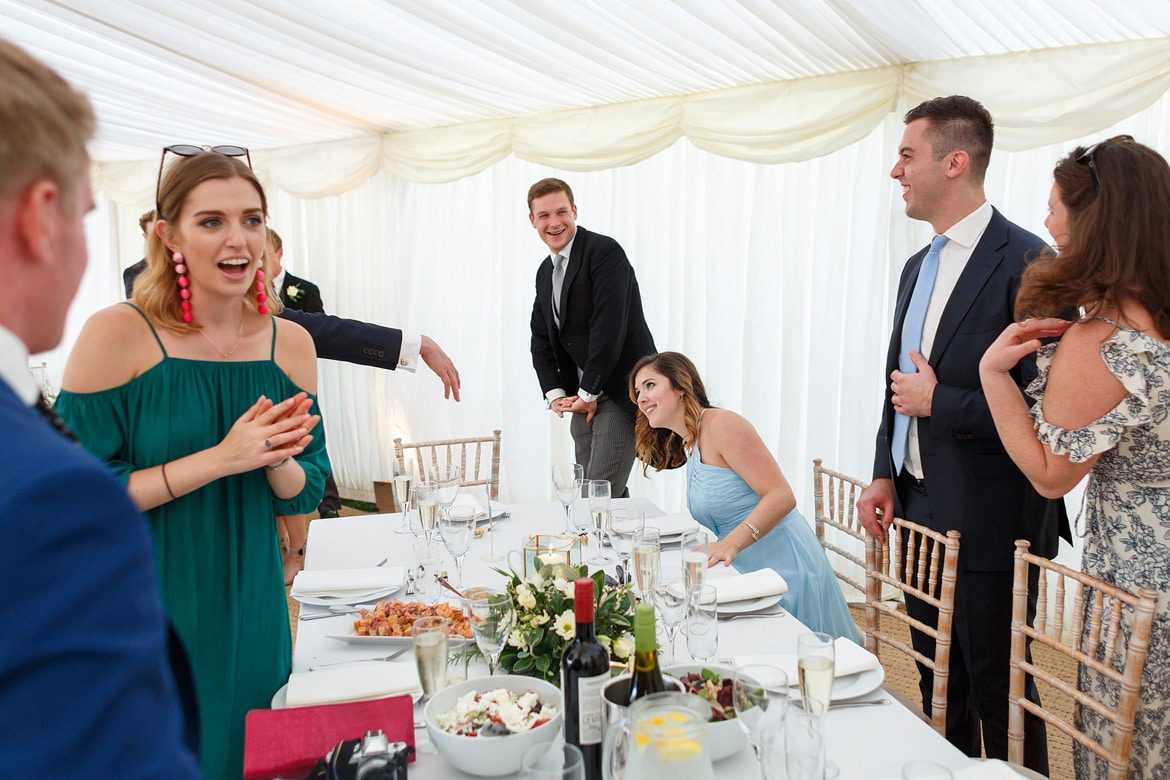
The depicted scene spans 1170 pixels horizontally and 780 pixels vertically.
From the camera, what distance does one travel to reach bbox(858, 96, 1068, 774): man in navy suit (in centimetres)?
235

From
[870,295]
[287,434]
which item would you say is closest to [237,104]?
[870,295]

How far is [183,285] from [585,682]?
1151mm

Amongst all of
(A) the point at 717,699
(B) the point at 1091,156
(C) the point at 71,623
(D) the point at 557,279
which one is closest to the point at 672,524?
(A) the point at 717,699

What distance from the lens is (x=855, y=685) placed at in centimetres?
153

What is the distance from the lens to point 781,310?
475 cm

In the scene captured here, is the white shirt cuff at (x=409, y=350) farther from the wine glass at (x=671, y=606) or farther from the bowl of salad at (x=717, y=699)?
the bowl of salad at (x=717, y=699)

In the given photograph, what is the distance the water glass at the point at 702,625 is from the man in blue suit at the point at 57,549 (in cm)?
100

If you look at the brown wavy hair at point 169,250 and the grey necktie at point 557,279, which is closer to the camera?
the brown wavy hair at point 169,250

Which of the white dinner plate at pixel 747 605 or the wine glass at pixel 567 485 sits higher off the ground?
the wine glass at pixel 567 485

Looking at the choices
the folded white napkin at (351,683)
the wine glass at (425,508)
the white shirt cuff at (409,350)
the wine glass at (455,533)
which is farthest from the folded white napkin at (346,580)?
the white shirt cuff at (409,350)

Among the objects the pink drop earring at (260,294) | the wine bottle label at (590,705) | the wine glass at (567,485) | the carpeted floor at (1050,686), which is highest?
the pink drop earring at (260,294)

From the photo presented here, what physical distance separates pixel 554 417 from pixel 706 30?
2.83m

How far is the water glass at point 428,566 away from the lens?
2047 mm

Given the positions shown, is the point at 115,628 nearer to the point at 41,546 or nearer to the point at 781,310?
the point at 41,546
